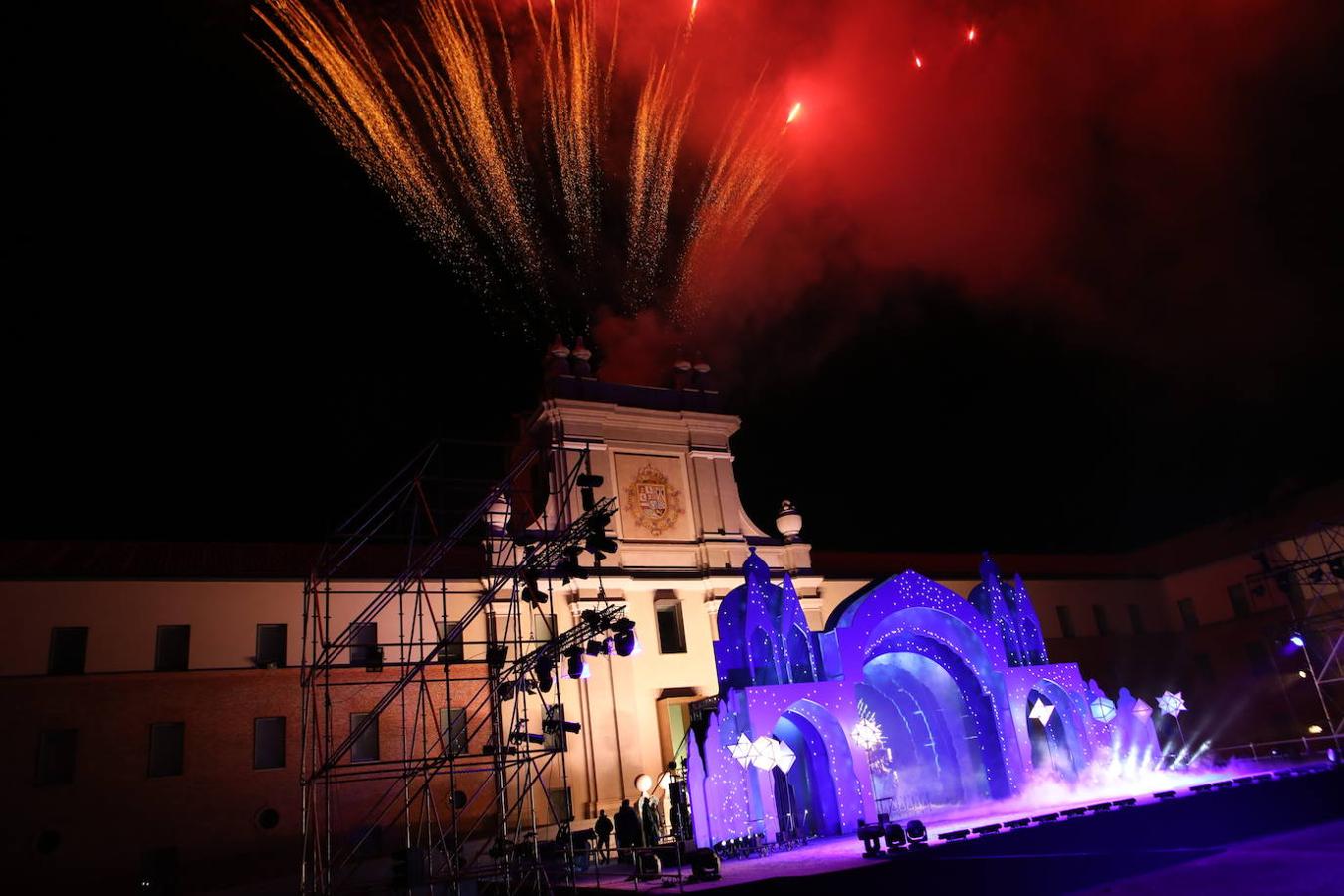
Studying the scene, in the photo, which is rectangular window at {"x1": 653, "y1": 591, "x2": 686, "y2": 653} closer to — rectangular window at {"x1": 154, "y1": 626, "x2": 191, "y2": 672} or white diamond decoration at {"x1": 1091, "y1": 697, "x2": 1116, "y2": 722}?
white diamond decoration at {"x1": 1091, "y1": 697, "x2": 1116, "y2": 722}

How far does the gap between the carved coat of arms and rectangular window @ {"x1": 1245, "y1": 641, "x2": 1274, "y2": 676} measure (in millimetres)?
23757

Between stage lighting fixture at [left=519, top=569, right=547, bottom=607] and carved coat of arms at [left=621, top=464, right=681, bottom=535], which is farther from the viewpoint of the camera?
carved coat of arms at [left=621, top=464, right=681, bottom=535]

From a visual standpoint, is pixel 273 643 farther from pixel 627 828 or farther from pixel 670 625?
pixel 627 828

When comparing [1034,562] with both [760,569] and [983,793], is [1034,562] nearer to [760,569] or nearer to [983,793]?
→ [983,793]

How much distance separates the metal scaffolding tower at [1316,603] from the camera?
2834 cm

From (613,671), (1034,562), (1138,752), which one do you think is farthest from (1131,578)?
(613,671)

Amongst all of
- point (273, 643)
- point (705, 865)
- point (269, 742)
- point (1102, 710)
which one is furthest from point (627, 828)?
point (1102, 710)

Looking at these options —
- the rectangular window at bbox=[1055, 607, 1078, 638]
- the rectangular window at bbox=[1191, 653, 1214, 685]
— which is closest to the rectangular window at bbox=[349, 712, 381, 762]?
the rectangular window at bbox=[1055, 607, 1078, 638]

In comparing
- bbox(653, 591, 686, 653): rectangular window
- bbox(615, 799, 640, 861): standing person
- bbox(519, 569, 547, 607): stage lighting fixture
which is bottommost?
bbox(615, 799, 640, 861): standing person

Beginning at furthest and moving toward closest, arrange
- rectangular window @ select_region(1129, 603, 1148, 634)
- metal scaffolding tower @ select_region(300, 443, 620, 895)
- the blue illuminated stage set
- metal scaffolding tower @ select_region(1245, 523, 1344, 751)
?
1. rectangular window @ select_region(1129, 603, 1148, 634)
2. metal scaffolding tower @ select_region(1245, 523, 1344, 751)
3. the blue illuminated stage set
4. metal scaffolding tower @ select_region(300, 443, 620, 895)

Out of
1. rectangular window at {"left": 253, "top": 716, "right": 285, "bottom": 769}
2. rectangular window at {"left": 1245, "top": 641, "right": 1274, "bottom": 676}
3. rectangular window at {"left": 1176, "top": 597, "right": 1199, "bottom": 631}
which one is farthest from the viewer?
Answer: rectangular window at {"left": 1176, "top": 597, "right": 1199, "bottom": 631}

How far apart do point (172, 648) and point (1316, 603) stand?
122 ft

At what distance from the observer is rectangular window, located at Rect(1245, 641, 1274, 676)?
117ft

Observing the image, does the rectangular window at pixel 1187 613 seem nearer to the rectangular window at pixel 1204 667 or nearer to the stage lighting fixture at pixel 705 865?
the rectangular window at pixel 1204 667
